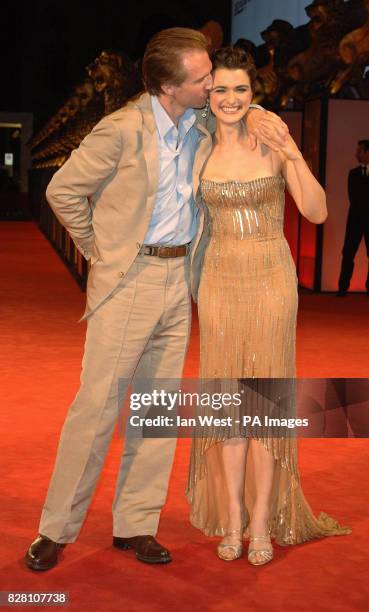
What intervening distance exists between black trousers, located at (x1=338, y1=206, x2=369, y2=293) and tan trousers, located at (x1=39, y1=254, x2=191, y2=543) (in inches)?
347

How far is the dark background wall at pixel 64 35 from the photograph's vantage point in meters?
30.4

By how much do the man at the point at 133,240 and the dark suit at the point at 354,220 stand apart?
343 inches

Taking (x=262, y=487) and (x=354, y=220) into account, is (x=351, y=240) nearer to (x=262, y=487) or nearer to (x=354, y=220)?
(x=354, y=220)

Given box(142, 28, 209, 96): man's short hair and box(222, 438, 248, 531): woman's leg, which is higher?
box(142, 28, 209, 96): man's short hair

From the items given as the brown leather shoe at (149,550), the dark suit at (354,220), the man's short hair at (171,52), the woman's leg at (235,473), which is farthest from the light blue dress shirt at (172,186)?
the dark suit at (354,220)

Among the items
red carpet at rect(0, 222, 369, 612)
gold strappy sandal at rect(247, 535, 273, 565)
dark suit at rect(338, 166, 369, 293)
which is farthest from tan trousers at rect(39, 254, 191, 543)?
dark suit at rect(338, 166, 369, 293)

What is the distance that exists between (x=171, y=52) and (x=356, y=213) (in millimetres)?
9075

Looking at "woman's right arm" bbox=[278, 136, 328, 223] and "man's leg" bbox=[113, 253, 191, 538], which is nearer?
"woman's right arm" bbox=[278, 136, 328, 223]

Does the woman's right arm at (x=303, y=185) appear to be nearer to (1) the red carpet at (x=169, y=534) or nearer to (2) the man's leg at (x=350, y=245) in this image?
(1) the red carpet at (x=169, y=534)

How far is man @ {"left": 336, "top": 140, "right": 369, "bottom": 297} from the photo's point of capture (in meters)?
12.5

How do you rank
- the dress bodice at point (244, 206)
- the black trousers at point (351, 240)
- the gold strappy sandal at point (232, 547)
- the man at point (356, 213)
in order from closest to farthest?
the dress bodice at point (244, 206) → the gold strappy sandal at point (232, 547) → the man at point (356, 213) → the black trousers at point (351, 240)

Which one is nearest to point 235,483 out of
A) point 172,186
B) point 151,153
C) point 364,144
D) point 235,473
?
point 235,473

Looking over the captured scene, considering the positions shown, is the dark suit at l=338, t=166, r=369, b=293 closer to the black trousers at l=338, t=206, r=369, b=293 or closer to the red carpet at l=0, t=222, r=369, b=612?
the black trousers at l=338, t=206, r=369, b=293

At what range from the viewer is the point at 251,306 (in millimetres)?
4094
